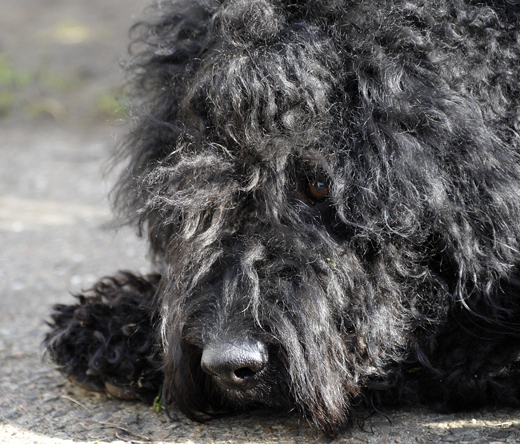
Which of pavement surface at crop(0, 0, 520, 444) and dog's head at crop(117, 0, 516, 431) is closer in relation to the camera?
dog's head at crop(117, 0, 516, 431)

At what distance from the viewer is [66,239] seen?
5.91m

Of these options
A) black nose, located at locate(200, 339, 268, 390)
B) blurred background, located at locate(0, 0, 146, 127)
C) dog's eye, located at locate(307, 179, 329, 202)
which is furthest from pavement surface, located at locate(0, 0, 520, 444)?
dog's eye, located at locate(307, 179, 329, 202)

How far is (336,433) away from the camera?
2.48 meters

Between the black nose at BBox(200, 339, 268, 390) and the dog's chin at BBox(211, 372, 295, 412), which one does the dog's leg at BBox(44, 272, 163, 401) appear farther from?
the black nose at BBox(200, 339, 268, 390)

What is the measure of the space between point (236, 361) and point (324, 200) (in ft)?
2.60

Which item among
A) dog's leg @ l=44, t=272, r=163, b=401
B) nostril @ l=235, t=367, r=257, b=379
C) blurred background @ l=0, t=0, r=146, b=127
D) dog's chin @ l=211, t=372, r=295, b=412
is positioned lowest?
dog's chin @ l=211, t=372, r=295, b=412

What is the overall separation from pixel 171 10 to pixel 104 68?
874 centimetres

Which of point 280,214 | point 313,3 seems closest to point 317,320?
point 280,214

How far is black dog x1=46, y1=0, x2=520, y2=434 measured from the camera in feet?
8.04

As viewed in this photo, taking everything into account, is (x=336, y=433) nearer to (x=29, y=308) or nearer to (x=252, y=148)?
(x=252, y=148)

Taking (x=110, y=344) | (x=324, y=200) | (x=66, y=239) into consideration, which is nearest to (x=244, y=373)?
(x=324, y=200)

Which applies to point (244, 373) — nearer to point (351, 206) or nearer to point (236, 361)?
point (236, 361)

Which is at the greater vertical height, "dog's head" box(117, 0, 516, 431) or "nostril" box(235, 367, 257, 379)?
"dog's head" box(117, 0, 516, 431)

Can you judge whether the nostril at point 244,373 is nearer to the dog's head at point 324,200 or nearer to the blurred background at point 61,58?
the dog's head at point 324,200
